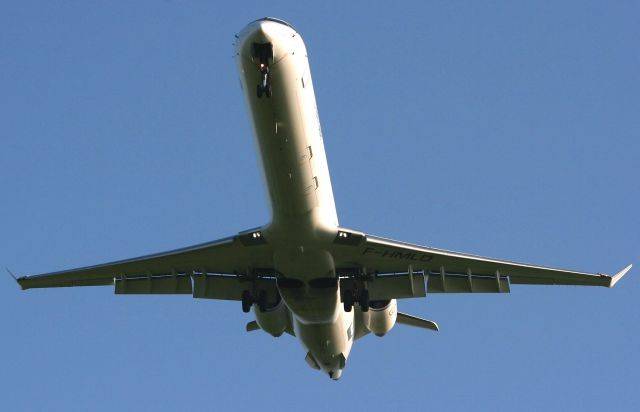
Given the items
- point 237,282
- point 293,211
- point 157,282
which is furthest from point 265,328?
point 293,211

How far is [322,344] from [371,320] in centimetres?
228

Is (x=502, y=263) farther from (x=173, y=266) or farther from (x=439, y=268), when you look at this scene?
(x=173, y=266)

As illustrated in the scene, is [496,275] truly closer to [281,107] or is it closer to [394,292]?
[394,292]

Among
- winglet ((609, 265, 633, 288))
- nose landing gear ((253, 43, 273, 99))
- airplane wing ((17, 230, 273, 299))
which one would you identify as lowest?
winglet ((609, 265, 633, 288))

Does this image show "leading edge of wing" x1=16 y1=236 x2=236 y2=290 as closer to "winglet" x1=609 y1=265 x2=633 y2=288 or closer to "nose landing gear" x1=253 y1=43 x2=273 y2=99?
"nose landing gear" x1=253 y1=43 x2=273 y2=99

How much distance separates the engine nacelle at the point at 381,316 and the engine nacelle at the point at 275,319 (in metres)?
2.80

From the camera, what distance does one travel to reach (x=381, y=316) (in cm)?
3397

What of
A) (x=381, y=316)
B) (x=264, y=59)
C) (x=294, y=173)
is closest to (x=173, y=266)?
(x=381, y=316)

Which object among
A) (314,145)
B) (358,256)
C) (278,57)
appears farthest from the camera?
(358,256)

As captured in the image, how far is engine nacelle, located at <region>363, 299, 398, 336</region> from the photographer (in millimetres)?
33594

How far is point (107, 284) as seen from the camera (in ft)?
111

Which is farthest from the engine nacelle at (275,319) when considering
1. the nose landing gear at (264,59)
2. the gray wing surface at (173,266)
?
the nose landing gear at (264,59)

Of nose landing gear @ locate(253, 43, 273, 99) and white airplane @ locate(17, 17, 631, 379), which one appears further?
white airplane @ locate(17, 17, 631, 379)

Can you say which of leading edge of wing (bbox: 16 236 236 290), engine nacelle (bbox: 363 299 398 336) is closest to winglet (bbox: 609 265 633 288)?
engine nacelle (bbox: 363 299 398 336)
